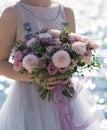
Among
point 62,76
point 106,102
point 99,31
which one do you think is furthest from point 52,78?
point 99,31

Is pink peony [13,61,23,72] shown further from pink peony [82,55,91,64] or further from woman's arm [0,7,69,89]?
pink peony [82,55,91,64]

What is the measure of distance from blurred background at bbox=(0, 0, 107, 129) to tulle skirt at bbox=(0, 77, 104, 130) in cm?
201

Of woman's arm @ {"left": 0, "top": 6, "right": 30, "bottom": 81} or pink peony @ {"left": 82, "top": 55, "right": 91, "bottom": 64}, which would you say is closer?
pink peony @ {"left": 82, "top": 55, "right": 91, "bottom": 64}

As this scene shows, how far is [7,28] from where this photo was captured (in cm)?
237

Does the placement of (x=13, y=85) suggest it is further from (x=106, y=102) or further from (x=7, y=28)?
(x=106, y=102)

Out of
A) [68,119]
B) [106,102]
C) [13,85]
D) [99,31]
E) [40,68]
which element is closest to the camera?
[40,68]

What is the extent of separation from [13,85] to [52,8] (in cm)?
47

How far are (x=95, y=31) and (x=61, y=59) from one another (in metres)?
5.46

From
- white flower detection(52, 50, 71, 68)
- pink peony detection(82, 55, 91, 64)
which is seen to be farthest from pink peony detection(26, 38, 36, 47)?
pink peony detection(82, 55, 91, 64)

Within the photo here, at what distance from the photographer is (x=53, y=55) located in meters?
2.13

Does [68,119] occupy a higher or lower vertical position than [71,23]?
lower

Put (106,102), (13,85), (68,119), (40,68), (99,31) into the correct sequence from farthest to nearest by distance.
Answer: (99,31)
(106,102)
(13,85)
(68,119)
(40,68)

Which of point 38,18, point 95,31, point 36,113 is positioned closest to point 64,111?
point 36,113

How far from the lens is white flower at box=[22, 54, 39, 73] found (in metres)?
2.13
